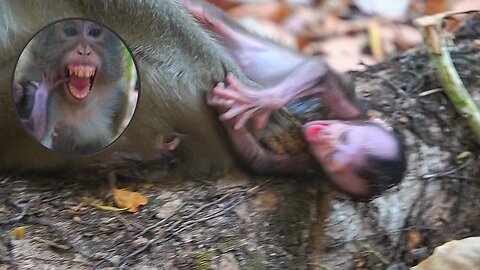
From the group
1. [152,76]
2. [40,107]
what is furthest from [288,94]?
[40,107]

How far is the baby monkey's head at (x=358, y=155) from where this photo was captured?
2.05 m

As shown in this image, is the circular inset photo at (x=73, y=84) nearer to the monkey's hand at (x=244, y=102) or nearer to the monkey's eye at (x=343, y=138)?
the monkey's hand at (x=244, y=102)

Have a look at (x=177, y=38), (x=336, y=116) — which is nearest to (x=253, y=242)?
(x=336, y=116)

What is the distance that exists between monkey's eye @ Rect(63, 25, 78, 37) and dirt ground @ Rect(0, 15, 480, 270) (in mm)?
373

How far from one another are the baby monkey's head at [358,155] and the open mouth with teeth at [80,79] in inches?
20.8

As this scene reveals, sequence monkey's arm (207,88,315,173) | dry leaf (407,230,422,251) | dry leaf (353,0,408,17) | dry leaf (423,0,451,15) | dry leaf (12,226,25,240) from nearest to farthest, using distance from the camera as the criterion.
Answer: dry leaf (12,226,25,240) → monkey's arm (207,88,315,173) → dry leaf (407,230,422,251) → dry leaf (423,0,451,15) → dry leaf (353,0,408,17)

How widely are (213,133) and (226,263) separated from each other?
33cm

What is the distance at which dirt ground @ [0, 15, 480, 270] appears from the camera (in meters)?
1.97

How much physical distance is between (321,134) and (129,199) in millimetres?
481

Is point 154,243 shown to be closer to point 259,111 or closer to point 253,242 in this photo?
point 253,242

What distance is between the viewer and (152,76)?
2098mm

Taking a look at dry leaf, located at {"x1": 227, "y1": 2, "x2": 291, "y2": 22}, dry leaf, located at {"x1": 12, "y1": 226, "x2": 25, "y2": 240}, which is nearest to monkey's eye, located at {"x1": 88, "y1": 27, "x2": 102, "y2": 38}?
dry leaf, located at {"x1": 12, "y1": 226, "x2": 25, "y2": 240}

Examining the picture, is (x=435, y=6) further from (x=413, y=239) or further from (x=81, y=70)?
(x=81, y=70)

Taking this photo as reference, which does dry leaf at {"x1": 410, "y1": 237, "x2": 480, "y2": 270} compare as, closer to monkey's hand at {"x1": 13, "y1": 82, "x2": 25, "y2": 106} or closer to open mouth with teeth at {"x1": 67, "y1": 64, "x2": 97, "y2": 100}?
open mouth with teeth at {"x1": 67, "y1": 64, "x2": 97, "y2": 100}
